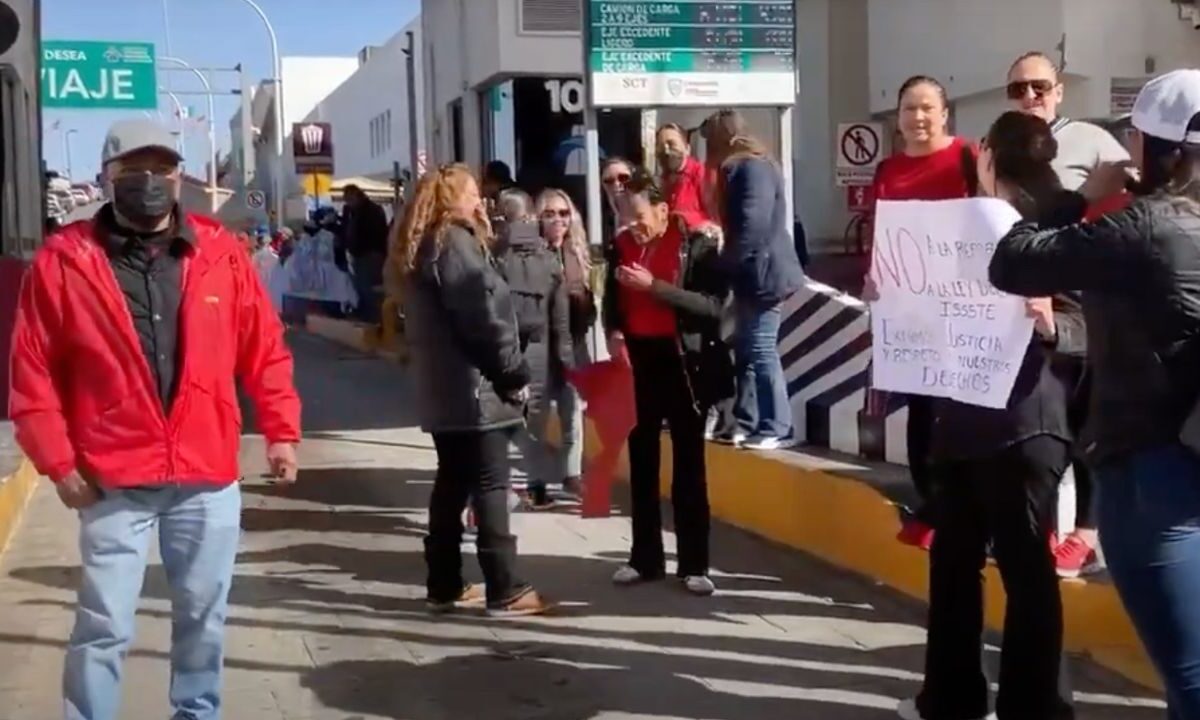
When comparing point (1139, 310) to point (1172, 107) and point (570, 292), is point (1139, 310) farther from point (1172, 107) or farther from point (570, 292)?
point (570, 292)

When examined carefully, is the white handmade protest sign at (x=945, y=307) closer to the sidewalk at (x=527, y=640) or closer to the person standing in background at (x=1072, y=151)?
the person standing in background at (x=1072, y=151)

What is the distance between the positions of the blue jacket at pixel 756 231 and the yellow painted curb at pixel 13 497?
4085mm

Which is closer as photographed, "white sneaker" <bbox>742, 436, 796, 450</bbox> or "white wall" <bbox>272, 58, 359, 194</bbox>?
"white sneaker" <bbox>742, 436, 796, 450</bbox>

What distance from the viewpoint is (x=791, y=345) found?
381 inches

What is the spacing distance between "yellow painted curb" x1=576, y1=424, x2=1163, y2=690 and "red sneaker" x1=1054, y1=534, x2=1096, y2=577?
3.1 inches

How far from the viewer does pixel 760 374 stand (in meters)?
8.58

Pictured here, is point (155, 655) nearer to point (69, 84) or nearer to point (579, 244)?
point (579, 244)

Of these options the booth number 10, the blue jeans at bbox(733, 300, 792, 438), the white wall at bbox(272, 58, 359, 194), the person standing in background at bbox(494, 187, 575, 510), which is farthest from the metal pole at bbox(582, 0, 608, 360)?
the white wall at bbox(272, 58, 359, 194)

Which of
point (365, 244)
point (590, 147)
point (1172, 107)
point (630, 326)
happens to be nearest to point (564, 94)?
point (365, 244)

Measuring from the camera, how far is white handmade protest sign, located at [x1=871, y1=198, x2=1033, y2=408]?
4.75 m

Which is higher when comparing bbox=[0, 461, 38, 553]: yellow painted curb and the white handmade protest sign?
the white handmade protest sign

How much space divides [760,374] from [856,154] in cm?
1021

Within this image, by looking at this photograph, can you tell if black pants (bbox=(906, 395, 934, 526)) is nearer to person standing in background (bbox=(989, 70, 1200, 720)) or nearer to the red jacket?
person standing in background (bbox=(989, 70, 1200, 720))

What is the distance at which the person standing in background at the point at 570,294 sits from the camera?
29.2ft
